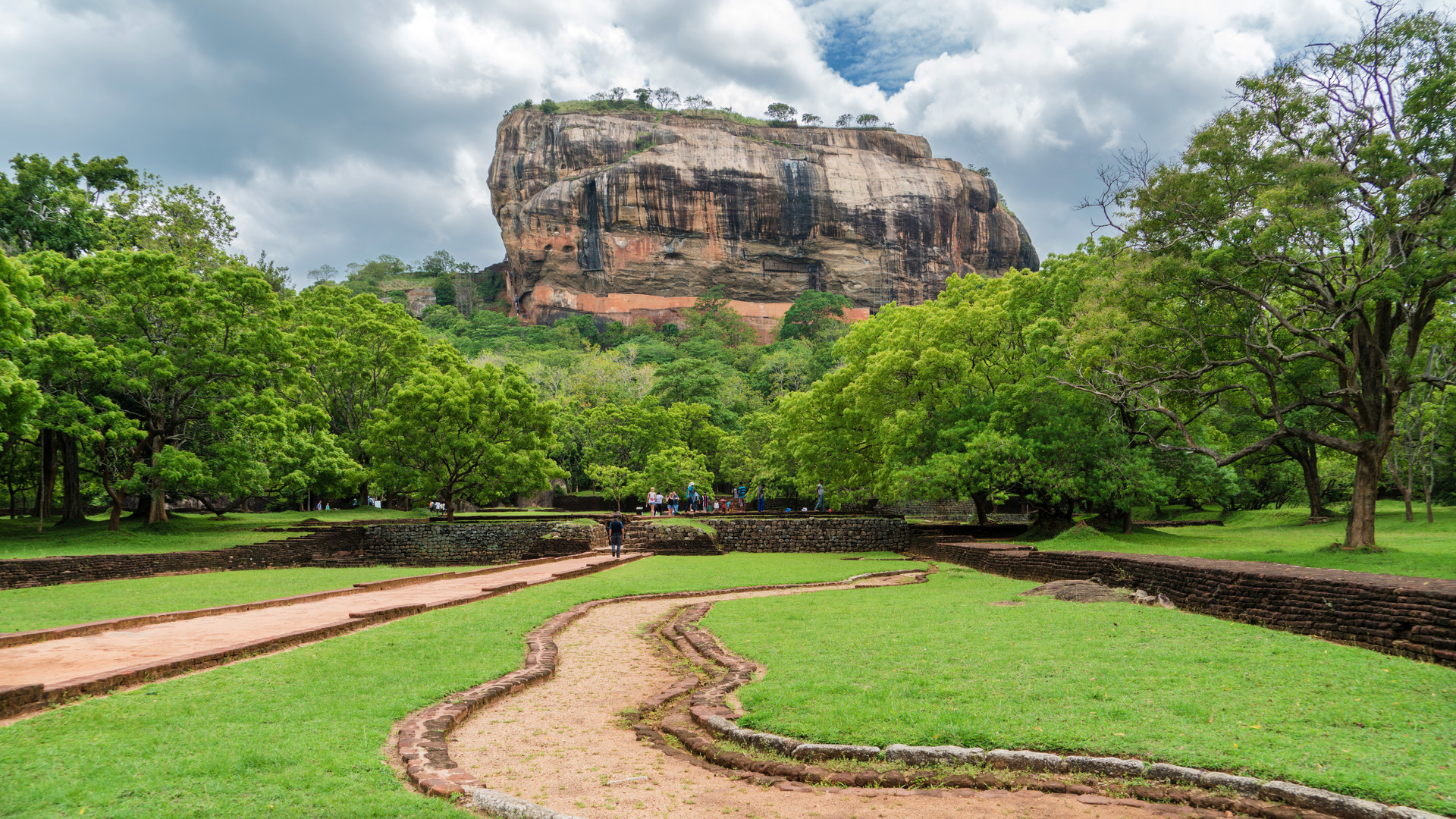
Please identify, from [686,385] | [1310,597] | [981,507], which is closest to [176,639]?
[1310,597]

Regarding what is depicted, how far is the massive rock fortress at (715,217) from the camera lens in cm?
8788

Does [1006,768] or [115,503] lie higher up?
[115,503]

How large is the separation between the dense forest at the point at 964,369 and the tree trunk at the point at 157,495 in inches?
3.8

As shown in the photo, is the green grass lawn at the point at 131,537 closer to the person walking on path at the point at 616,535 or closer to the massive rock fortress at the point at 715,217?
the person walking on path at the point at 616,535

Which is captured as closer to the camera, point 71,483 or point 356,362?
point 71,483

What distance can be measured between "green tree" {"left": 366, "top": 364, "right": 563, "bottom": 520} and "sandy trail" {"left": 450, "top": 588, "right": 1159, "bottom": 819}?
19869 mm

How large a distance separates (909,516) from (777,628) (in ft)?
99.0

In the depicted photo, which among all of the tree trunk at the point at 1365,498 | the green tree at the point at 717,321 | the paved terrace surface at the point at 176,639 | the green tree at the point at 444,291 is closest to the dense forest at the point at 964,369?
the tree trunk at the point at 1365,498

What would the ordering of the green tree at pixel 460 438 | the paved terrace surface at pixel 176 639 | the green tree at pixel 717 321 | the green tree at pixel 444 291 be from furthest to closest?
the green tree at pixel 444 291
the green tree at pixel 717 321
the green tree at pixel 460 438
the paved terrace surface at pixel 176 639

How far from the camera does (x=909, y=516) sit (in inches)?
1532

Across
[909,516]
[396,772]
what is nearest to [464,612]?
[396,772]

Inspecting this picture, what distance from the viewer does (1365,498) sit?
45.9 feet

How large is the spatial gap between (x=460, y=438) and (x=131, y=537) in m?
8.86

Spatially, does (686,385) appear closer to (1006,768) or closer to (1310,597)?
(1310,597)
